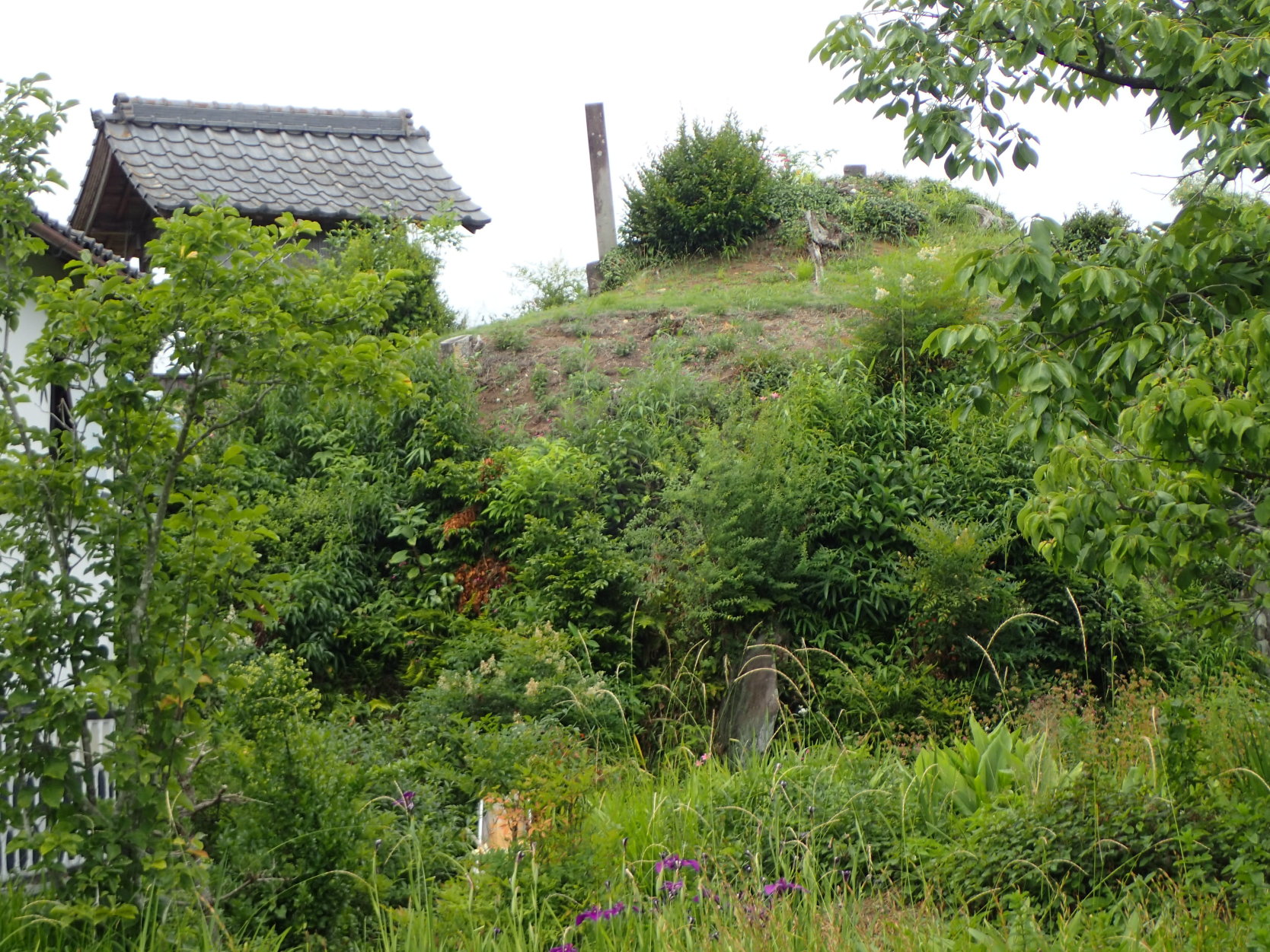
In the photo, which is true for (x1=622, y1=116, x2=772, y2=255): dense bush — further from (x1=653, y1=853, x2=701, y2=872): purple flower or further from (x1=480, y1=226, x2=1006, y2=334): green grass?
(x1=653, y1=853, x2=701, y2=872): purple flower

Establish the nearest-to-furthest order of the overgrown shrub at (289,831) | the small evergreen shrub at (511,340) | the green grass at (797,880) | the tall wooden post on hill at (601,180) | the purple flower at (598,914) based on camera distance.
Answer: the green grass at (797,880), the purple flower at (598,914), the overgrown shrub at (289,831), the small evergreen shrub at (511,340), the tall wooden post on hill at (601,180)

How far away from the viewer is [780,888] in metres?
4.12

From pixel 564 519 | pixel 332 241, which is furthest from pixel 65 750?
pixel 332 241

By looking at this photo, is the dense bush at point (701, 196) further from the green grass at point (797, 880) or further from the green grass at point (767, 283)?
the green grass at point (797, 880)

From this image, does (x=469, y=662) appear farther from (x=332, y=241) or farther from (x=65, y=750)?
(x=332, y=241)

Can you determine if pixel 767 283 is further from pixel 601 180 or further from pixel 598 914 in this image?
pixel 598 914

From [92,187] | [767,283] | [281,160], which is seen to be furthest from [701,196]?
[92,187]

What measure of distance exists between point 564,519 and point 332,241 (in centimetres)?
664

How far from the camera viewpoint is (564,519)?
945 cm

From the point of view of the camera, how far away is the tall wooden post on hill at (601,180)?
20109 mm

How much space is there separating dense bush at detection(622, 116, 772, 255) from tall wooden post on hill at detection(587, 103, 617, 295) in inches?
56.2

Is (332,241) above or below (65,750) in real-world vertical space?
above

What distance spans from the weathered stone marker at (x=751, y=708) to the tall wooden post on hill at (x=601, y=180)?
Answer: 1288 centimetres

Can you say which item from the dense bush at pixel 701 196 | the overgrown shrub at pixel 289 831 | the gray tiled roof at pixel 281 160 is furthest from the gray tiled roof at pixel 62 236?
the dense bush at pixel 701 196
